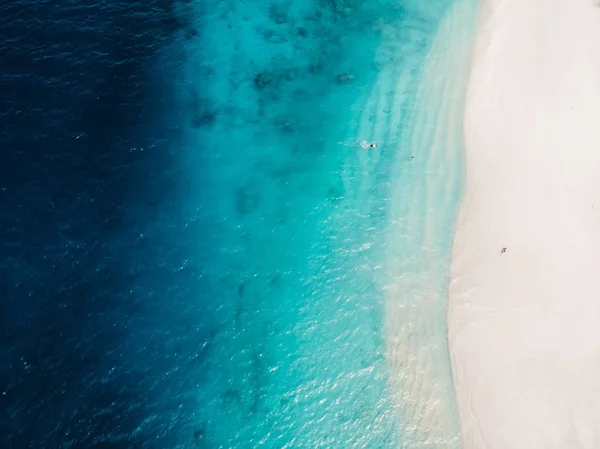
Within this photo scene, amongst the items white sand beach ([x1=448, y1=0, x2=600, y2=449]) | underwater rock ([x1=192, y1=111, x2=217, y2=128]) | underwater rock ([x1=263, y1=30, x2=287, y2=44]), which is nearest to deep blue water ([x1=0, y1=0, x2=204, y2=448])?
underwater rock ([x1=192, y1=111, x2=217, y2=128])

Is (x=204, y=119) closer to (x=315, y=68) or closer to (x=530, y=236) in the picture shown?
(x=315, y=68)

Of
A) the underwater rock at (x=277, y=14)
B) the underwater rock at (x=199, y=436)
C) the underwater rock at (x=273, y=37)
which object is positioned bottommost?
the underwater rock at (x=199, y=436)

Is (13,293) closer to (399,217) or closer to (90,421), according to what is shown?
(90,421)

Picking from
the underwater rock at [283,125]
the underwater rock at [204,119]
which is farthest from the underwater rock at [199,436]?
the underwater rock at [204,119]

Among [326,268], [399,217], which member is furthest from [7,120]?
[399,217]

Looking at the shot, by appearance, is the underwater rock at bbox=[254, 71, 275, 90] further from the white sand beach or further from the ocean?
the white sand beach

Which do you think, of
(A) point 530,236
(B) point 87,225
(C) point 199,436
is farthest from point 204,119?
(A) point 530,236

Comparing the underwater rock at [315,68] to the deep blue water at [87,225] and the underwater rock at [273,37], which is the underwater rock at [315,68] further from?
the deep blue water at [87,225]
